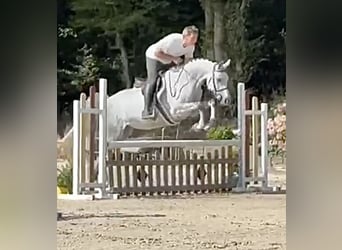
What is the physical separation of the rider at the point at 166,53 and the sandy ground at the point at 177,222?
1.46 ft

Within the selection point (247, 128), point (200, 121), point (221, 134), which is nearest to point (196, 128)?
point (200, 121)

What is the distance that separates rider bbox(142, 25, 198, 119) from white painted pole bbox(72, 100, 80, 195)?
1.04 feet

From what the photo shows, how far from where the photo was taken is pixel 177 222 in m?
2.84

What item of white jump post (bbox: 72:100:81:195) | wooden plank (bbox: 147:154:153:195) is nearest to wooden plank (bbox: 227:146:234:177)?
wooden plank (bbox: 147:154:153:195)

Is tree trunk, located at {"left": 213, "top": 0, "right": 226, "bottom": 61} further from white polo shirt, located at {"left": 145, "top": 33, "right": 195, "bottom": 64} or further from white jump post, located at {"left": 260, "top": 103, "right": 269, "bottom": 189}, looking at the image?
white jump post, located at {"left": 260, "top": 103, "right": 269, "bottom": 189}

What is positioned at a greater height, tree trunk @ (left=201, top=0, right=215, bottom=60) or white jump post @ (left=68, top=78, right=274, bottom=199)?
tree trunk @ (left=201, top=0, right=215, bottom=60)

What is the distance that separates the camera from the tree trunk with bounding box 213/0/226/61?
2.84 metres

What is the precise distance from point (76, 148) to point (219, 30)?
85 cm

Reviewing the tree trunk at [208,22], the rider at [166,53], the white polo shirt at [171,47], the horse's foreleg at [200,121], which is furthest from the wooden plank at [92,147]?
the tree trunk at [208,22]

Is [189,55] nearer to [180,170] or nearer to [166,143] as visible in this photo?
[166,143]

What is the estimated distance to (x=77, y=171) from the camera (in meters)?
2.83

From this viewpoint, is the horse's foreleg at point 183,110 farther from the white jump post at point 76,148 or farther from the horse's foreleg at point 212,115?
the white jump post at point 76,148
